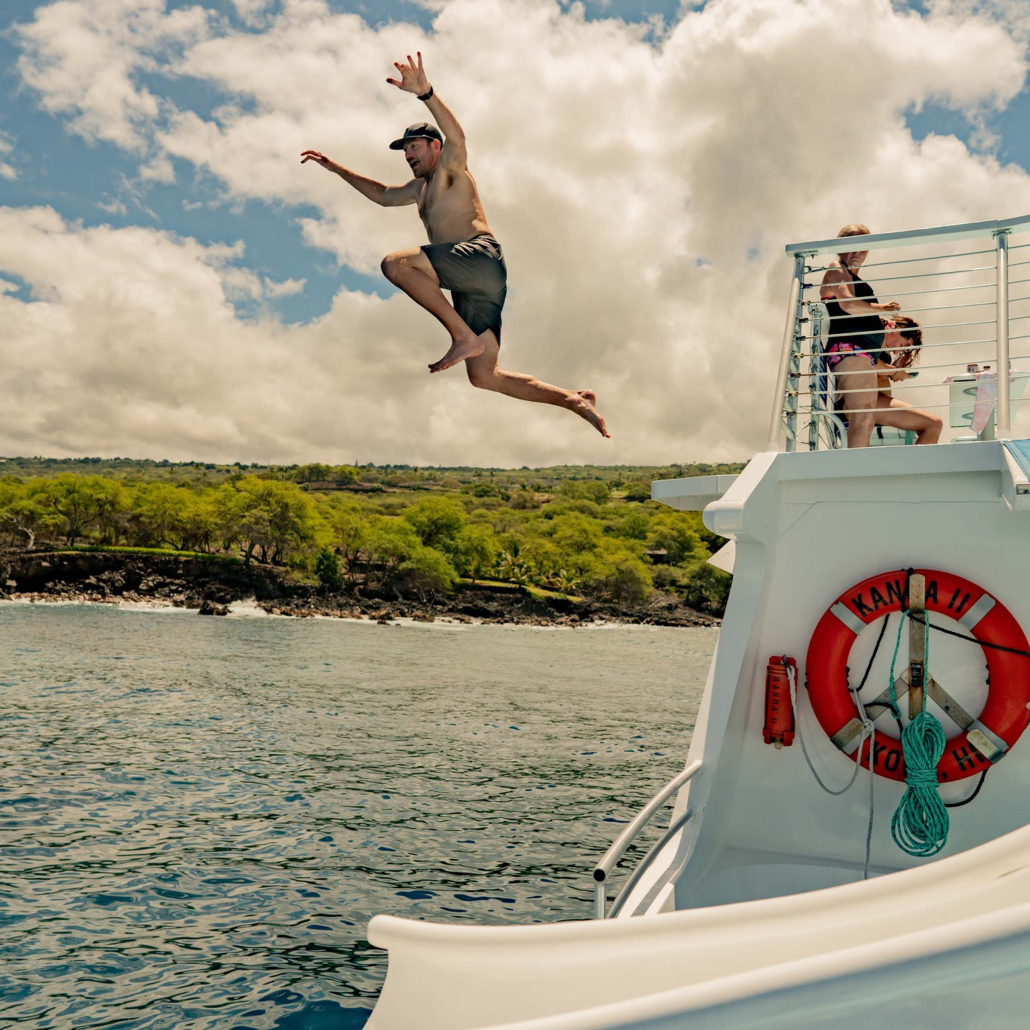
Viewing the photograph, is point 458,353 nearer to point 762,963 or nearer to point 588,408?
point 588,408

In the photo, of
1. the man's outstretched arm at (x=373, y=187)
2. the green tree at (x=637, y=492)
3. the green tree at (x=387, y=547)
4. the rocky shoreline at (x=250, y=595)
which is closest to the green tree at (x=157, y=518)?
the rocky shoreline at (x=250, y=595)

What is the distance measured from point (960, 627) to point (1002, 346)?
160 centimetres

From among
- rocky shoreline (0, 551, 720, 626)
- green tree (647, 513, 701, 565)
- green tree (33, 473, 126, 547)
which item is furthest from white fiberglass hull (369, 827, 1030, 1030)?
green tree (647, 513, 701, 565)

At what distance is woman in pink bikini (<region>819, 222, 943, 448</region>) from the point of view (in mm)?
5414


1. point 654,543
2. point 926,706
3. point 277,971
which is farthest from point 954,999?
point 654,543

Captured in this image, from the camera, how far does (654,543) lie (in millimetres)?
101312

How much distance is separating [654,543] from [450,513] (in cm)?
2816

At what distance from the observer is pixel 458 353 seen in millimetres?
2041

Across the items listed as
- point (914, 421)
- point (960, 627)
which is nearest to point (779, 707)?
point (960, 627)

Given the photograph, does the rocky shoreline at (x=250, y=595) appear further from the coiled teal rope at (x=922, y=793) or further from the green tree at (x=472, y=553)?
the coiled teal rope at (x=922, y=793)

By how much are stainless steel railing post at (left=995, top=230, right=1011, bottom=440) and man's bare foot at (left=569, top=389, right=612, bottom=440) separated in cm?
324

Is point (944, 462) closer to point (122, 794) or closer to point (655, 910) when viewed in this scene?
point (655, 910)

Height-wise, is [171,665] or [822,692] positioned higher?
[822,692]

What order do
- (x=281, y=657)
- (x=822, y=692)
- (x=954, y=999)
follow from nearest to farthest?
(x=954, y=999), (x=822, y=692), (x=281, y=657)
